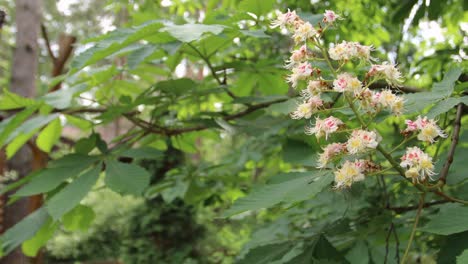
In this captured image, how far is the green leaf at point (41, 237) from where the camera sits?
1.14m

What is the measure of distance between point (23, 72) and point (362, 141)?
7.49 ft

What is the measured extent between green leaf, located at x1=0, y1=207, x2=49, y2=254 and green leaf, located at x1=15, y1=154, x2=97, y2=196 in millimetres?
99

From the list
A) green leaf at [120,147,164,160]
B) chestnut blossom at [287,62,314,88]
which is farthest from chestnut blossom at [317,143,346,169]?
green leaf at [120,147,164,160]

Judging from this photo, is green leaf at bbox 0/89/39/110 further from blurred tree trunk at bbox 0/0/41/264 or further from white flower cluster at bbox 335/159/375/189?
blurred tree trunk at bbox 0/0/41/264

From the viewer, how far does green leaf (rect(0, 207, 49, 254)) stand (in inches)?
42.3

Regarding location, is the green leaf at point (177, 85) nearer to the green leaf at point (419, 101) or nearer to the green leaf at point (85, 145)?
the green leaf at point (85, 145)

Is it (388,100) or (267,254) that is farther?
(267,254)

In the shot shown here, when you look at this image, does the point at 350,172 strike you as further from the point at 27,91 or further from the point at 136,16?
the point at 27,91

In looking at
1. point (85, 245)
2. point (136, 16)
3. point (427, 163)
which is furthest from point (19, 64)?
point (85, 245)

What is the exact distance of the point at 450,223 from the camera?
0.64 metres

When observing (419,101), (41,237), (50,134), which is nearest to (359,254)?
(419,101)

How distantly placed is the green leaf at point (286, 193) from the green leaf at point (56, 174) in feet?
1.82

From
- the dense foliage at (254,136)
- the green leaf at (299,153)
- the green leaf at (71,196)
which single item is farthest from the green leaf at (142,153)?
the green leaf at (299,153)

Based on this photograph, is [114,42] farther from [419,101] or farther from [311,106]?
[419,101]
